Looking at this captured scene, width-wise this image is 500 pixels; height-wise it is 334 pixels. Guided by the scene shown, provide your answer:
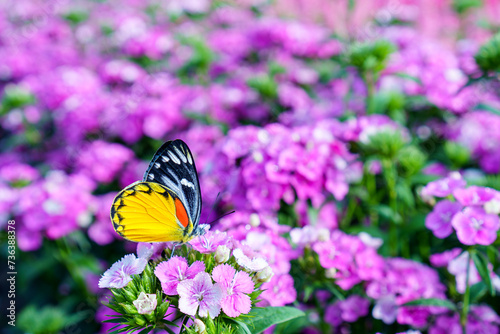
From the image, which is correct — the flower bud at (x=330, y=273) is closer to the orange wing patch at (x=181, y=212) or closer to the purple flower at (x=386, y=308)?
the purple flower at (x=386, y=308)

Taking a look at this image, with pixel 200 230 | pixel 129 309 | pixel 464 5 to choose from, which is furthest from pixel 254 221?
pixel 464 5

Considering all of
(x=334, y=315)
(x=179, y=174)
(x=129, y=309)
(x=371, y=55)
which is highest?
(x=371, y=55)

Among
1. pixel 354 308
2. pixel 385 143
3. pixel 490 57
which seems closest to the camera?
pixel 354 308

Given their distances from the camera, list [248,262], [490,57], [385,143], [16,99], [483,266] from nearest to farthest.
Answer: [248,262], [483,266], [385,143], [490,57], [16,99]

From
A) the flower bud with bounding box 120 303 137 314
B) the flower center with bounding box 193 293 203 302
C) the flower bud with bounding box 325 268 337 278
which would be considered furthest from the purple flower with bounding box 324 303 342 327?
the flower bud with bounding box 120 303 137 314

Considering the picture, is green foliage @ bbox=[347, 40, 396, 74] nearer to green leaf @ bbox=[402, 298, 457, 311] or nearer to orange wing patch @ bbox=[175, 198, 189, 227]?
green leaf @ bbox=[402, 298, 457, 311]

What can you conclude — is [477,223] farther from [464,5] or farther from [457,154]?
[464,5]

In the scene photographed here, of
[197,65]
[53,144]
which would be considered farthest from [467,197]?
[53,144]
